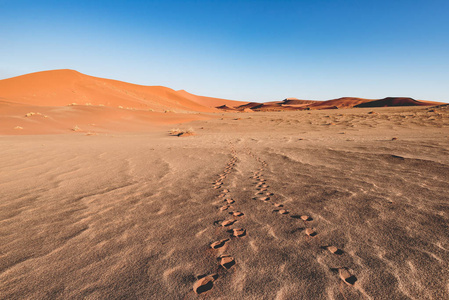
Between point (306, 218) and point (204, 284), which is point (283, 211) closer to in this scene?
point (306, 218)

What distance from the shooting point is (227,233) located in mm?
2045

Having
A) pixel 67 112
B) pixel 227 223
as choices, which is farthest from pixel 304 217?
pixel 67 112

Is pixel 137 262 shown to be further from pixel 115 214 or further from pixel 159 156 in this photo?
pixel 159 156

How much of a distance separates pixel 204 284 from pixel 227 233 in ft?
2.10

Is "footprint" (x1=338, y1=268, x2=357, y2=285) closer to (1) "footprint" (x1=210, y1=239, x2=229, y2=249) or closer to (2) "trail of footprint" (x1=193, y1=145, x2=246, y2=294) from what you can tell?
(2) "trail of footprint" (x1=193, y1=145, x2=246, y2=294)

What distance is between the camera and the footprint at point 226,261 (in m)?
1.59

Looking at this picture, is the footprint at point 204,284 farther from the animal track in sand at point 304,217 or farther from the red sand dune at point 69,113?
the red sand dune at point 69,113

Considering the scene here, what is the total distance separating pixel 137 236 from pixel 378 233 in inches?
85.5

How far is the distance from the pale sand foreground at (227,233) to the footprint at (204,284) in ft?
0.11

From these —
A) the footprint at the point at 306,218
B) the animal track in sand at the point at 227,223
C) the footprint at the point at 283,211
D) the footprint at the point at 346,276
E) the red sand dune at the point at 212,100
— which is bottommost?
the animal track in sand at the point at 227,223

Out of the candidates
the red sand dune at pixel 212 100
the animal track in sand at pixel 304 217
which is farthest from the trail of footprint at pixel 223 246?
the red sand dune at pixel 212 100

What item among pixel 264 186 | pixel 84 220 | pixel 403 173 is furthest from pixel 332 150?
pixel 84 220

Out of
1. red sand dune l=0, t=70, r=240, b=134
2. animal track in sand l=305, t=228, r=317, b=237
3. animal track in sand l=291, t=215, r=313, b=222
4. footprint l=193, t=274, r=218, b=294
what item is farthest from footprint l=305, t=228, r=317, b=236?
red sand dune l=0, t=70, r=240, b=134

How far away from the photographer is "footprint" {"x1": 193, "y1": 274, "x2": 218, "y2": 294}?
4.52ft
